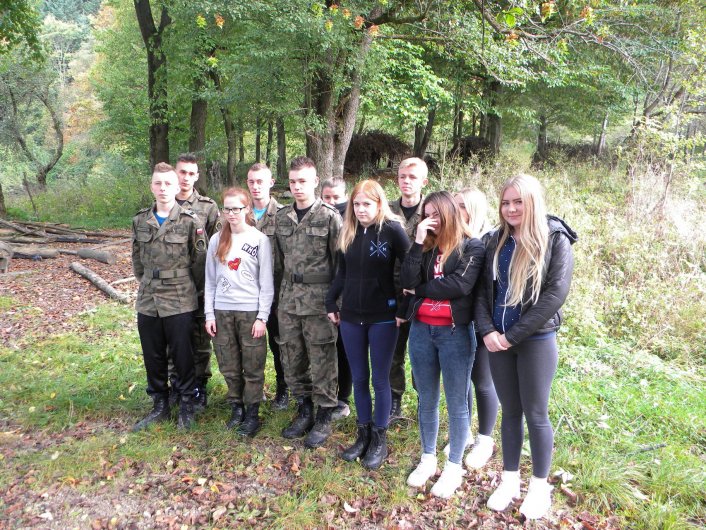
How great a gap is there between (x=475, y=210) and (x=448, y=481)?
1.82 m

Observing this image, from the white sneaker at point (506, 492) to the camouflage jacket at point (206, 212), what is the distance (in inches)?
116

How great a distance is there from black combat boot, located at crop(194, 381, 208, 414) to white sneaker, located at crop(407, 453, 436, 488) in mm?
1987

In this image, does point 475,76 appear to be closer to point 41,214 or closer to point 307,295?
point 307,295

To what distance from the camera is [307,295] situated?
3568 millimetres

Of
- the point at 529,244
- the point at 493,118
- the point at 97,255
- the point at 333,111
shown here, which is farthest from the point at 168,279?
the point at 493,118

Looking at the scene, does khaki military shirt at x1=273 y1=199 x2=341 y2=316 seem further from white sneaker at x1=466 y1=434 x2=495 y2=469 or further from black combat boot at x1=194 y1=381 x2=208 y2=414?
white sneaker at x1=466 y1=434 x2=495 y2=469

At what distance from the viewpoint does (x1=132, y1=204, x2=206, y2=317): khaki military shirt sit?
3.78 metres

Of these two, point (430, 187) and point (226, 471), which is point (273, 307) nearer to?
point (226, 471)

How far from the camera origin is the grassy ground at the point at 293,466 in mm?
2971

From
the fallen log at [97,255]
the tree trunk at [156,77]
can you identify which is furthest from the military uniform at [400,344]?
A: the tree trunk at [156,77]

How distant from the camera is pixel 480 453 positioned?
3432 mm

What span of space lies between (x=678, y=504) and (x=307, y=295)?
277cm

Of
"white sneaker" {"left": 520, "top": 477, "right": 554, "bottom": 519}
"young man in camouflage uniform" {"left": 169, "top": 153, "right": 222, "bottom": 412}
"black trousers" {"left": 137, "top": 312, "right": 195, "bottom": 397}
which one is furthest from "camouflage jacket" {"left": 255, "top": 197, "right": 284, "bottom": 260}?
"white sneaker" {"left": 520, "top": 477, "right": 554, "bottom": 519}

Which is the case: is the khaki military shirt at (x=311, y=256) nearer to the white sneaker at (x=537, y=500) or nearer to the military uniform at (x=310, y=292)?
the military uniform at (x=310, y=292)
